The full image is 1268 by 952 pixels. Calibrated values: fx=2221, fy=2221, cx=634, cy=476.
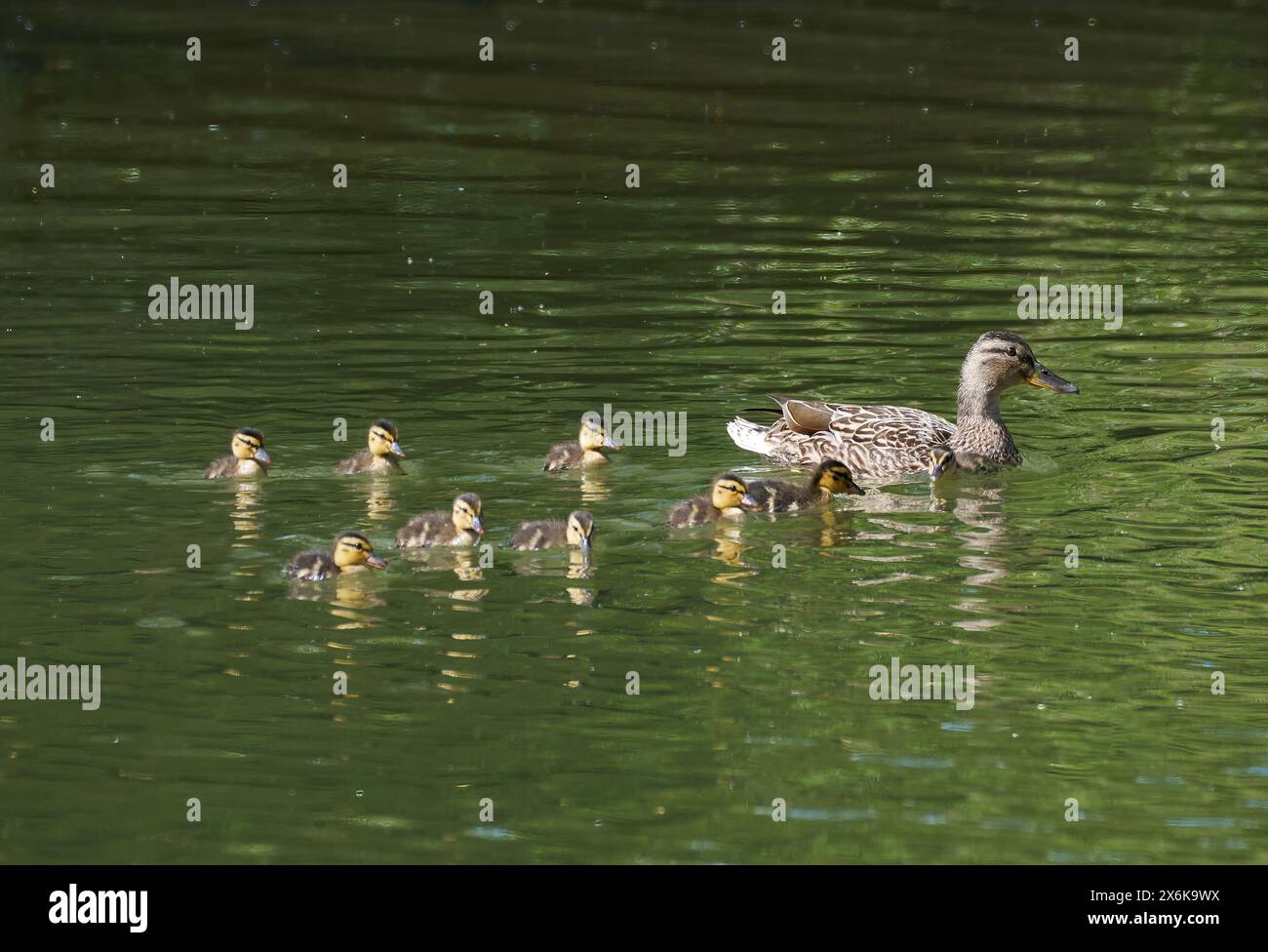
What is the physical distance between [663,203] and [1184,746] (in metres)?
11.8

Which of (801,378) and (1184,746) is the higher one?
(801,378)

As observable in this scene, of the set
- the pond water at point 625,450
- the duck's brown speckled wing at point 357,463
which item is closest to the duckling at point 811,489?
the pond water at point 625,450

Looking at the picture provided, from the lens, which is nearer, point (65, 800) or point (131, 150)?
point (65, 800)

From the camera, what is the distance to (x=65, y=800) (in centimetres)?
805

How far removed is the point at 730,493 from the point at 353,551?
2.04m

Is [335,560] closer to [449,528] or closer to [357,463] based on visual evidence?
[449,528]

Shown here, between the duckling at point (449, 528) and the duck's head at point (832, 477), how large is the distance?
6.76 ft

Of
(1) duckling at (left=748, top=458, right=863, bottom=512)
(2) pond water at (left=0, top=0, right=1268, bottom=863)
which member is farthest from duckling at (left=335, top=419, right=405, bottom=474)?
(1) duckling at (left=748, top=458, right=863, bottom=512)

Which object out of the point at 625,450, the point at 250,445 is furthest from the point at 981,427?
the point at 250,445

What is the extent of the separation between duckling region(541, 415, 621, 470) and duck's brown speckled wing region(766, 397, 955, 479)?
46.8 inches

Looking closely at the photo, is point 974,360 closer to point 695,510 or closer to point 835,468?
point 835,468

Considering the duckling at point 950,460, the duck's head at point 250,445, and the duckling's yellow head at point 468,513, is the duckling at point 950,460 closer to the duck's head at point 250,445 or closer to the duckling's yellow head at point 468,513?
the duckling's yellow head at point 468,513

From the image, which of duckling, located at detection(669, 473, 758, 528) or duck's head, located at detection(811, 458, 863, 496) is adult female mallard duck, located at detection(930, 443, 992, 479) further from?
duckling, located at detection(669, 473, 758, 528)

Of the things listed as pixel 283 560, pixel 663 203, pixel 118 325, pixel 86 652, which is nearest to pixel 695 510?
pixel 283 560
